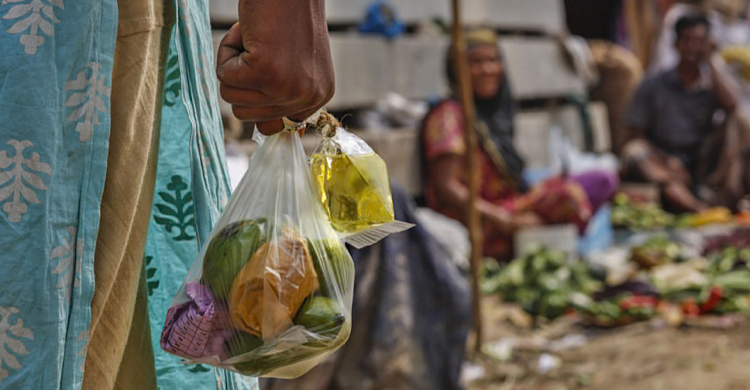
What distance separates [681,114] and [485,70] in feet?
10.5

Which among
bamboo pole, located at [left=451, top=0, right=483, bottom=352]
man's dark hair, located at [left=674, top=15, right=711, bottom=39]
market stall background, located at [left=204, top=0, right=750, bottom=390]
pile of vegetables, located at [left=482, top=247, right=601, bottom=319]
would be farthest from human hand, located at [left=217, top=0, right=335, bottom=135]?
man's dark hair, located at [left=674, top=15, right=711, bottom=39]

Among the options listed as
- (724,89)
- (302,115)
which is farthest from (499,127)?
(302,115)

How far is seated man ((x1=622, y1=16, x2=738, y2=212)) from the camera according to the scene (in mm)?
8430

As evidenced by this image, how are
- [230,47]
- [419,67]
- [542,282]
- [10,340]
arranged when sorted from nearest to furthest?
[10,340] < [230,47] < [542,282] < [419,67]

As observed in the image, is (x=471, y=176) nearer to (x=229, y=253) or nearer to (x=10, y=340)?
(x=229, y=253)

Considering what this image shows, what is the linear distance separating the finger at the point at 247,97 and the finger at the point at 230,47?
0.13 feet

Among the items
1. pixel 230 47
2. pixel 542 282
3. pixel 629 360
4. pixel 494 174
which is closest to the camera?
pixel 230 47

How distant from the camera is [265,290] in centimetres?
107

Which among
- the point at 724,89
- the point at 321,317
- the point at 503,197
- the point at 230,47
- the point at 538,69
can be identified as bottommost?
the point at 503,197

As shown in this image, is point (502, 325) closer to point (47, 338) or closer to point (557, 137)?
point (557, 137)

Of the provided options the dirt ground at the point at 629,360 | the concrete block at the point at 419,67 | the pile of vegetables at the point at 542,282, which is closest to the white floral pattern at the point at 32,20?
the dirt ground at the point at 629,360

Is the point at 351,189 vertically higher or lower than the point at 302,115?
lower

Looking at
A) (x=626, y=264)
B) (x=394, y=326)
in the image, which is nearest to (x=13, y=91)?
(x=394, y=326)

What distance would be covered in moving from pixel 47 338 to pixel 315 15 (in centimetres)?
51
